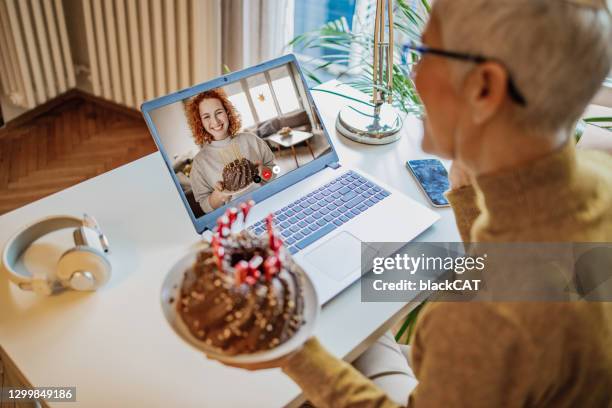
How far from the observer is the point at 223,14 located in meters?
2.27

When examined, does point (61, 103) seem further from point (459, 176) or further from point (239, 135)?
point (459, 176)

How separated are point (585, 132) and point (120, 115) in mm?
2285

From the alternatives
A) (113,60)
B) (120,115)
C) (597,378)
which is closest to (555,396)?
(597,378)

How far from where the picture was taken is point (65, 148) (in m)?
2.60

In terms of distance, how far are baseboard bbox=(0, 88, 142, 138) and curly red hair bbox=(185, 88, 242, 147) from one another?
1.85 metres

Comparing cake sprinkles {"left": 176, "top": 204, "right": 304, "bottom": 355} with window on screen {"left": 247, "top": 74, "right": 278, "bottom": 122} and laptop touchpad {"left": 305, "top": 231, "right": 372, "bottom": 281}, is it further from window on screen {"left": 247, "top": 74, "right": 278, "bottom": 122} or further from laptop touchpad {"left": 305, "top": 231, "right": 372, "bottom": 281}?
window on screen {"left": 247, "top": 74, "right": 278, "bottom": 122}

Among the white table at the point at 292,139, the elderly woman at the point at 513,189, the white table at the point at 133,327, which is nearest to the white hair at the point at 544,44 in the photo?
the elderly woman at the point at 513,189

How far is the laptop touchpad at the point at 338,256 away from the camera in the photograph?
1.00 metres

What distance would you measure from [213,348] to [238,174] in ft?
1.59

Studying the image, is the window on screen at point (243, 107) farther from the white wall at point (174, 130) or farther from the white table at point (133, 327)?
the white table at point (133, 327)

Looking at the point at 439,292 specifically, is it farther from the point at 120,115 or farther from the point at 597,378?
the point at 120,115

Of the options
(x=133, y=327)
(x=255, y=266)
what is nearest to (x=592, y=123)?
(x=255, y=266)

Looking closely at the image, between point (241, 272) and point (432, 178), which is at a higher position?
point (241, 272)

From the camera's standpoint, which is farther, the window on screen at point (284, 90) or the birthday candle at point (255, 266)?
the window on screen at point (284, 90)
